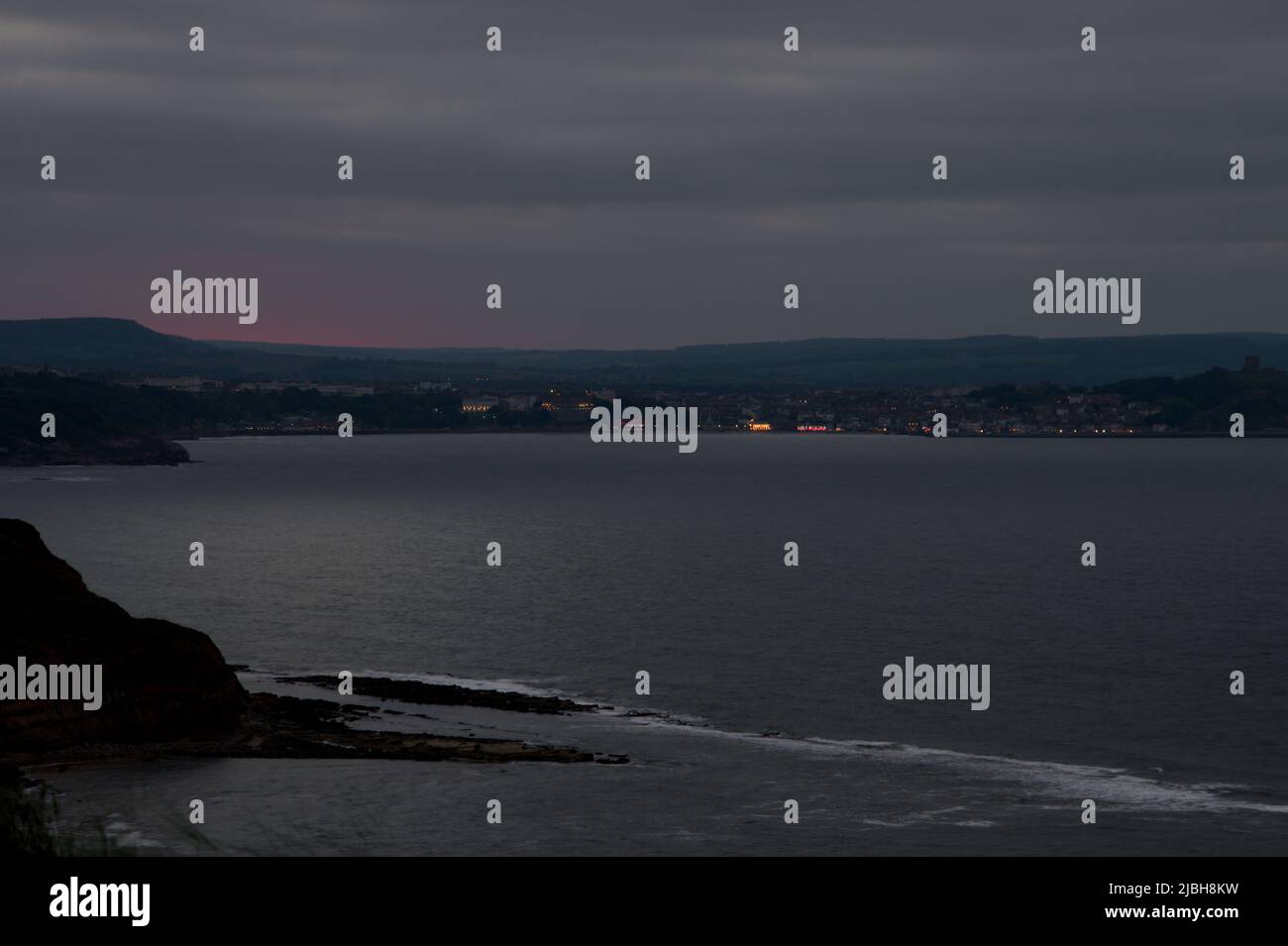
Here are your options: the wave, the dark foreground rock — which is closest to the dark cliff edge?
the dark foreground rock

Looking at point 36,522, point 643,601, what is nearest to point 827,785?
point 643,601

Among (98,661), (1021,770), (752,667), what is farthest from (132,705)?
(752,667)

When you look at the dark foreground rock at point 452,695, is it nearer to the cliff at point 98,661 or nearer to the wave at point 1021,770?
the wave at point 1021,770

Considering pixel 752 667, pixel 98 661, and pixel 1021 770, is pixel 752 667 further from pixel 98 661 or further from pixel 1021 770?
pixel 98 661

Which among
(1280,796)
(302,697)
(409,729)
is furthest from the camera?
(302,697)

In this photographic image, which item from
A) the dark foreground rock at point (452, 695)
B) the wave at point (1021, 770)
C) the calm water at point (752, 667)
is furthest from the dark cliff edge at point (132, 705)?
the wave at point (1021, 770)

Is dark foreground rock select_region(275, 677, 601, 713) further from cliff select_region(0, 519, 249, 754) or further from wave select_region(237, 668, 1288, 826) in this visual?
cliff select_region(0, 519, 249, 754)
